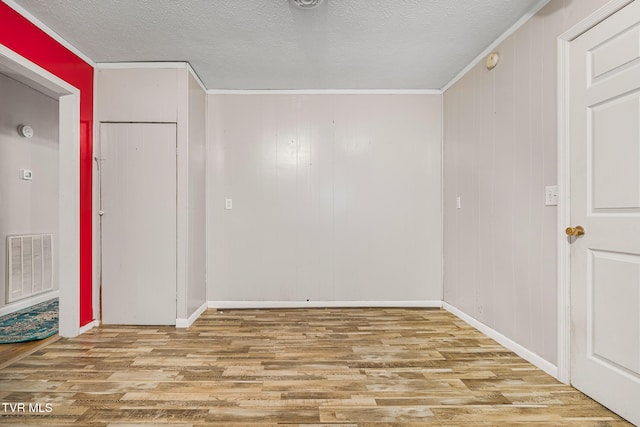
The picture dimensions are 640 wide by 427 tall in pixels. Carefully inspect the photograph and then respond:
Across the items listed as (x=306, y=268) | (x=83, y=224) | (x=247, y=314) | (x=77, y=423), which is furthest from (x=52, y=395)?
(x=306, y=268)

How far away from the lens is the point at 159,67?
3.36 metres

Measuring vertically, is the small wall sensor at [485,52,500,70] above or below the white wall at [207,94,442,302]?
above

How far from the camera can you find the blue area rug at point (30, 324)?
3.02 meters

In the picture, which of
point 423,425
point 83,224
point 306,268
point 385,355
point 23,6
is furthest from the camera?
point 306,268

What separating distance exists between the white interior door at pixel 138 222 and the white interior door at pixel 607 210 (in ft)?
10.2

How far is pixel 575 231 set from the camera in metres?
2.09

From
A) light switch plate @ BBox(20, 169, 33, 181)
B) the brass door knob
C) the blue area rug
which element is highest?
light switch plate @ BBox(20, 169, 33, 181)

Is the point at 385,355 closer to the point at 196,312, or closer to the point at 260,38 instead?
the point at 196,312

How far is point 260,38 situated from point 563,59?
2.09 m

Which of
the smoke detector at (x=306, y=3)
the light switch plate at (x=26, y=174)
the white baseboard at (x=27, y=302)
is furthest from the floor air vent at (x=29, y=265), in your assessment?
the smoke detector at (x=306, y=3)

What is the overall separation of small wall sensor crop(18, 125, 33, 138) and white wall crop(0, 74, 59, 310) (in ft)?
0.13

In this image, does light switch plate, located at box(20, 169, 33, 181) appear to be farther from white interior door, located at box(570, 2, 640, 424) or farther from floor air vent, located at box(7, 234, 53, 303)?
white interior door, located at box(570, 2, 640, 424)

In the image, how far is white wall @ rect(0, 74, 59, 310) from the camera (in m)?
3.78

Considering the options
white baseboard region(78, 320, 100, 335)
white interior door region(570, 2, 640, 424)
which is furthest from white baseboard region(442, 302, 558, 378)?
white baseboard region(78, 320, 100, 335)
